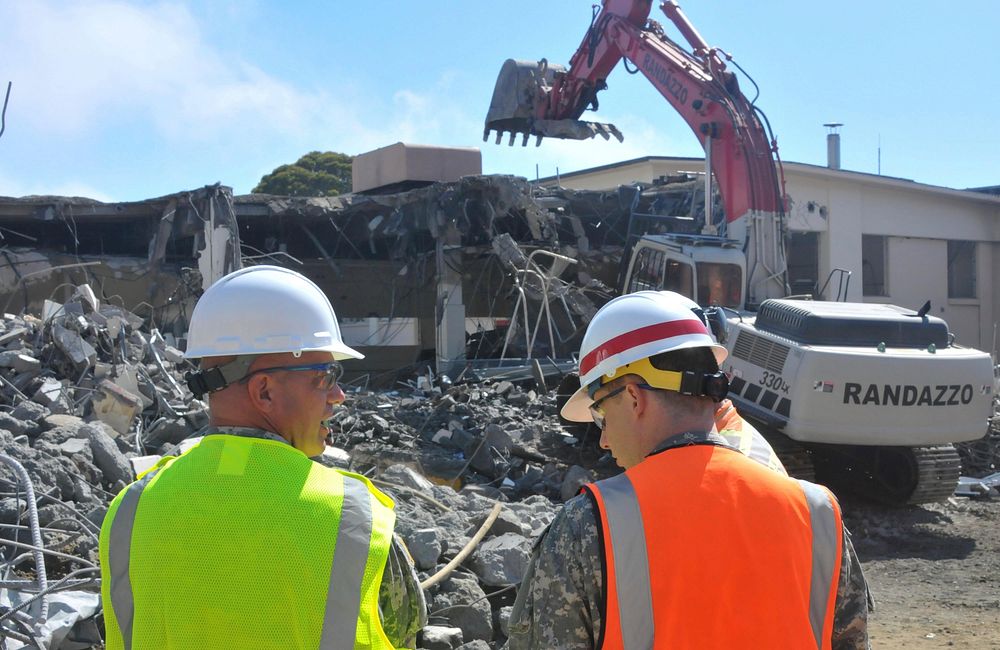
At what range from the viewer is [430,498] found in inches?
254

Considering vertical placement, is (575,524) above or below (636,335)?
below

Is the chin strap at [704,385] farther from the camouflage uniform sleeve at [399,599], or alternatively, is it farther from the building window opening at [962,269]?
the building window opening at [962,269]

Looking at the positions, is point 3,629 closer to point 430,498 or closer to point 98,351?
point 430,498

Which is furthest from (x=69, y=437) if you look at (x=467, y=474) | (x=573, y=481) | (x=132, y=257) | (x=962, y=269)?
(x=962, y=269)

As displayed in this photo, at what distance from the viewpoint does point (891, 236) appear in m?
22.6

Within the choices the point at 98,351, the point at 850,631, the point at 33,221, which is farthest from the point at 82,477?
the point at 33,221

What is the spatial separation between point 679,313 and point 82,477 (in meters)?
4.80

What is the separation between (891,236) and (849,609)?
22561mm

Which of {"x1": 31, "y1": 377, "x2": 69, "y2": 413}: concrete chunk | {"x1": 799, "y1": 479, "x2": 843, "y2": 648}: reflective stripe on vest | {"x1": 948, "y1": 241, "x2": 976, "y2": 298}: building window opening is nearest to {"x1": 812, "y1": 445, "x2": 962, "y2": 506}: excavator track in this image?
{"x1": 31, "y1": 377, "x2": 69, "y2": 413}: concrete chunk

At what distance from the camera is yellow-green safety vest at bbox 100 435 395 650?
1.72m

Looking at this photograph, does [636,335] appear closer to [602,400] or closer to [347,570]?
[602,400]

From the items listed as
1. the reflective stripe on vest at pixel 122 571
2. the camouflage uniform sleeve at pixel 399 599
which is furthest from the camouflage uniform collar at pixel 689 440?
the reflective stripe on vest at pixel 122 571

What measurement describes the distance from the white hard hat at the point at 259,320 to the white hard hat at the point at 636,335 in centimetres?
60

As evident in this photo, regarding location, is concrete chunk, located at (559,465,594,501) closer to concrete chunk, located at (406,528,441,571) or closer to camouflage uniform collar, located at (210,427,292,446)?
concrete chunk, located at (406,528,441,571)
